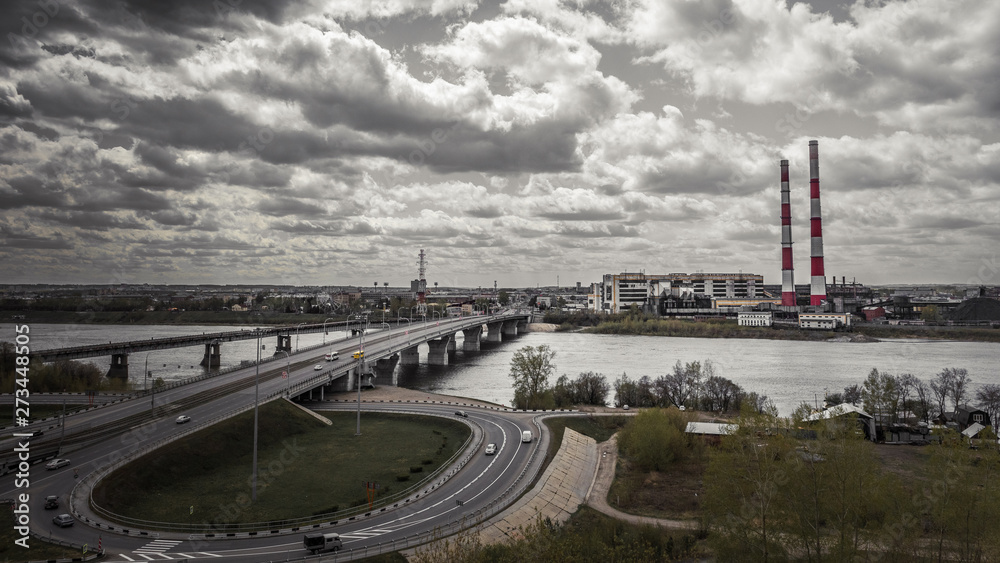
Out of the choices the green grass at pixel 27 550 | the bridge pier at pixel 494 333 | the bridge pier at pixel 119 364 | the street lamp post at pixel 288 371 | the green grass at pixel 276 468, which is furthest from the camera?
the bridge pier at pixel 494 333

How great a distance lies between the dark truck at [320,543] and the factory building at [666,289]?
14062cm

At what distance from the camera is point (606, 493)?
27328 millimetres

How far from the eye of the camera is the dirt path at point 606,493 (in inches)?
922

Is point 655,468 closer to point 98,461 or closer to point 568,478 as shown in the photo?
point 568,478

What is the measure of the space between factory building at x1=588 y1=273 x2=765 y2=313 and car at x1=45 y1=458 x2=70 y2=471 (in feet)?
457

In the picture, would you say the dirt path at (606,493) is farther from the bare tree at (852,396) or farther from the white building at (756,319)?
the white building at (756,319)

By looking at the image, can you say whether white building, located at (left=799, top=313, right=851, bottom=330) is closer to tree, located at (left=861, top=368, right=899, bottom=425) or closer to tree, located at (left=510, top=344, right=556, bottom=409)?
tree, located at (left=861, top=368, right=899, bottom=425)

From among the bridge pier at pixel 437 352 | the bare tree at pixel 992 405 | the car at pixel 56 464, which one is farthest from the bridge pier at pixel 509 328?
the car at pixel 56 464

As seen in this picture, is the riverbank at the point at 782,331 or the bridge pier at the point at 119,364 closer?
the bridge pier at the point at 119,364

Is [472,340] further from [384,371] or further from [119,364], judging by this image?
[119,364]

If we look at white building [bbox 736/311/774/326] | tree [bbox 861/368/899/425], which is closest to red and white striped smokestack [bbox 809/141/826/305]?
white building [bbox 736/311/774/326]

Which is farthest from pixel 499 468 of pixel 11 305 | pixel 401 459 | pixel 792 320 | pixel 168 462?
pixel 11 305

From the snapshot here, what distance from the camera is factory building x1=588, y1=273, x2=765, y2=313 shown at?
6325 inches

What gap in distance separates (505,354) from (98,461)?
73.0m
